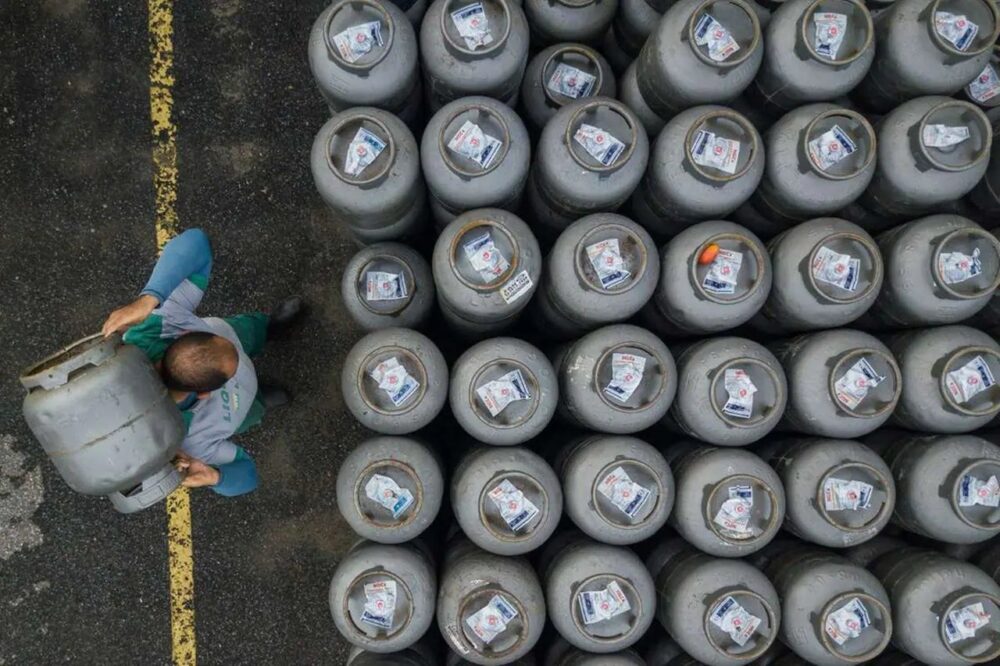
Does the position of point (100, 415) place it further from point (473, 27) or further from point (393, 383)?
point (473, 27)

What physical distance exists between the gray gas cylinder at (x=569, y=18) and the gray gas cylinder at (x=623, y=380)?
1573mm

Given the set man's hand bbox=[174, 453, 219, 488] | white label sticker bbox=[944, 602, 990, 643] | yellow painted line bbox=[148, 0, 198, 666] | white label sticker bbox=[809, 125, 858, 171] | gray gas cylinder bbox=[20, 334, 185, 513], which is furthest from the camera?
yellow painted line bbox=[148, 0, 198, 666]

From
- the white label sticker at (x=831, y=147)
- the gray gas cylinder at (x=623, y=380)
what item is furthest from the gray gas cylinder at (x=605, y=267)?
the white label sticker at (x=831, y=147)

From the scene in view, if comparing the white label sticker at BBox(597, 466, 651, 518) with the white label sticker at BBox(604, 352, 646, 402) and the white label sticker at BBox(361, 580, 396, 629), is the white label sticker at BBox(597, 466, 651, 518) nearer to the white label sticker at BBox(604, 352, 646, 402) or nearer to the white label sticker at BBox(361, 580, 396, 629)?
the white label sticker at BBox(604, 352, 646, 402)

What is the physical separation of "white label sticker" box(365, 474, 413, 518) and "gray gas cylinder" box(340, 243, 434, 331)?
80 centimetres

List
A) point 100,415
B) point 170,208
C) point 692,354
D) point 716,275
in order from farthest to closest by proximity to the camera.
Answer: point 170,208
point 692,354
point 716,275
point 100,415

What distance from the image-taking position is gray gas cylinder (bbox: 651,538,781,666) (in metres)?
2.88

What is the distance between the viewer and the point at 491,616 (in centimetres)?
287

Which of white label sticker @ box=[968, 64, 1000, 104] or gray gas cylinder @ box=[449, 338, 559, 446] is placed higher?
white label sticker @ box=[968, 64, 1000, 104]

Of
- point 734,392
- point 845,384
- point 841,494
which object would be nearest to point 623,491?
point 734,392

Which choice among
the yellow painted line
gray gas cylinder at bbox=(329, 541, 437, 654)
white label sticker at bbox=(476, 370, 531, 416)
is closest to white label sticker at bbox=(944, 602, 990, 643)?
white label sticker at bbox=(476, 370, 531, 416)

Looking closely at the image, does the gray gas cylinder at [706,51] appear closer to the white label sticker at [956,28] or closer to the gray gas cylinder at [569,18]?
the gray gas cylinder at [569,18]

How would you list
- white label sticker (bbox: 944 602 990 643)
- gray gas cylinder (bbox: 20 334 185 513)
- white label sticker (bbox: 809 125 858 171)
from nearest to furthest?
gray gas cylinder (bbox: 20 334 185 513) → white label sticker (bbox: 944 602 990 643) → white label sticker (bbox: 809 125 858 171)

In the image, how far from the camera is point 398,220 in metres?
3.31
